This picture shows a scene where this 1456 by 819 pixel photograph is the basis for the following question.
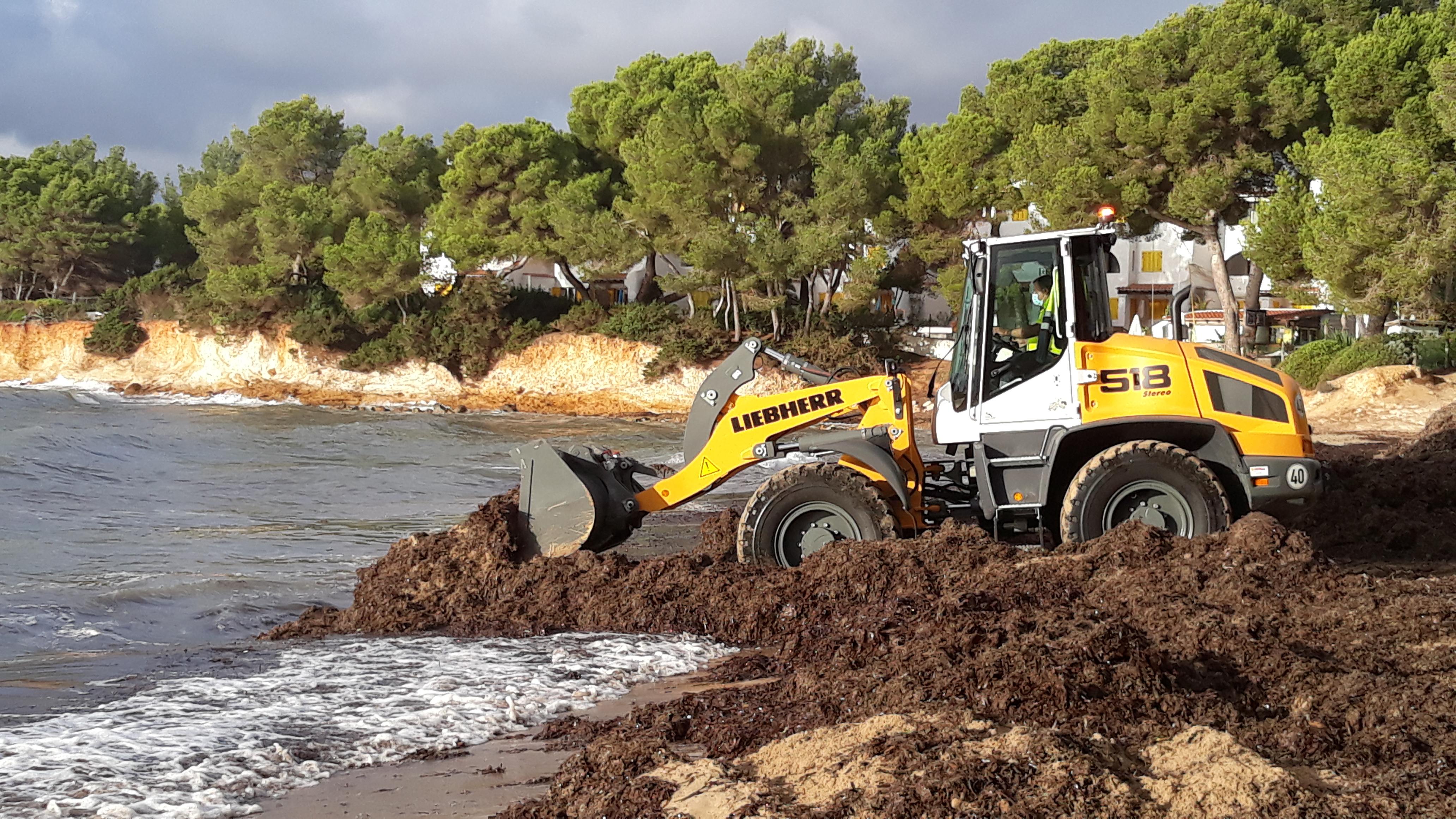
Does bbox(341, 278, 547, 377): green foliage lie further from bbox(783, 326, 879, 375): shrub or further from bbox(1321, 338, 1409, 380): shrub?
bbox(1321, 338, 1409, 380): shrub

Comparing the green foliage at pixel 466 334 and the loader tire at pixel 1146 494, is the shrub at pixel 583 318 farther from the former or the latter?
the loader tire at pixel 1146 494

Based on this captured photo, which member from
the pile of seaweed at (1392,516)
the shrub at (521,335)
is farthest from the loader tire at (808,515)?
the shrub at (521,335)

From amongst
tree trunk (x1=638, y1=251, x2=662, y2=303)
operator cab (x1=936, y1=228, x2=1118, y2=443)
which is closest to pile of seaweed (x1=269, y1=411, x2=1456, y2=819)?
operator cab (x1=936, y1=228, x2=1118, y2=443)

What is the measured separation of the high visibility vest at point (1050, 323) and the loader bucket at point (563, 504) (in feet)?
10.6

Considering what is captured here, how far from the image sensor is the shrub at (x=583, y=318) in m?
43.1

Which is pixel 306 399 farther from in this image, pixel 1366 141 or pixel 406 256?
pixel 1366 141

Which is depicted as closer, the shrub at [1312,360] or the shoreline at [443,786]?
the shoreline at [443,786]

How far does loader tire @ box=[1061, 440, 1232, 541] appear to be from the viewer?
26.8ft

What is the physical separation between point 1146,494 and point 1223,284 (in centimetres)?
2592

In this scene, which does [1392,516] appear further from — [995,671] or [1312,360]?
[1312,360]

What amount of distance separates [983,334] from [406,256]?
37.1 metres

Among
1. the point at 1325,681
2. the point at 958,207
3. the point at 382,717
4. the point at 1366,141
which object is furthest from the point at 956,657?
the point at 958,207

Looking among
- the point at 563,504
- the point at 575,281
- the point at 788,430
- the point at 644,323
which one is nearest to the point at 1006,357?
the point at 788,430

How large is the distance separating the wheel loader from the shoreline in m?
3.15
